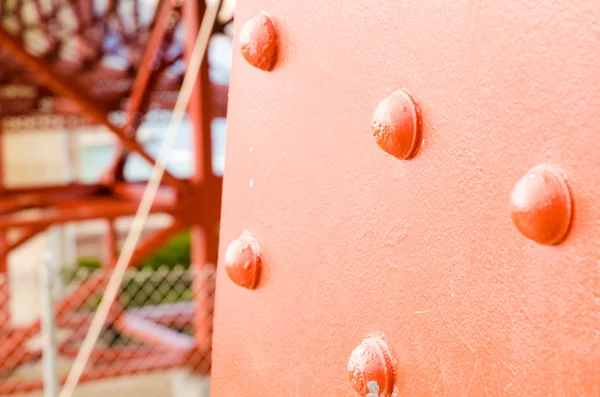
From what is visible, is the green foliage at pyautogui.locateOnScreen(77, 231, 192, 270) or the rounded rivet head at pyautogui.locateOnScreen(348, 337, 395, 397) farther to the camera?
the green foliage at pyautogui.locateOnScreen(77, 231, 192, 270)

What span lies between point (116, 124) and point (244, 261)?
14.2ft

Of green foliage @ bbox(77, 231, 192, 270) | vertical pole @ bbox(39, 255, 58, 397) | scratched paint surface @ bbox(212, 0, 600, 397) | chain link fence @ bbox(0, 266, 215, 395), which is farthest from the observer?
green foliage @ bbox(77, 231, 192, 270)

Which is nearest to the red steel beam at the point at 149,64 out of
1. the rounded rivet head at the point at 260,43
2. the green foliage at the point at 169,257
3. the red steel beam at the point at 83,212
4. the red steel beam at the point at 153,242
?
the red steel beam at the point at 83,212

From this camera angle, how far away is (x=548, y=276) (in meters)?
0.50

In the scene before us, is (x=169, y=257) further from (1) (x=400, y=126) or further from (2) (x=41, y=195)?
(1) (x=400, y=126)

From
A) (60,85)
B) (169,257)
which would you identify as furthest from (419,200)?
(169,257)

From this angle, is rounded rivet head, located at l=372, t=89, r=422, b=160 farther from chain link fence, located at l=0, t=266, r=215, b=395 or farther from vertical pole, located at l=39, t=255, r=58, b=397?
chain link fence, located at l=0, t=266, r=215, b=395

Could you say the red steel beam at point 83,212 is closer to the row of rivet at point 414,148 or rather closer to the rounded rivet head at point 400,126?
the row of rivet at point 414,148

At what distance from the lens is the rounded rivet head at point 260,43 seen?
779 mm

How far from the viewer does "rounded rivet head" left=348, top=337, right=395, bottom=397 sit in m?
0.65

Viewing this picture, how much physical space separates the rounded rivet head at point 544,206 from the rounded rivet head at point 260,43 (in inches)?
13.4

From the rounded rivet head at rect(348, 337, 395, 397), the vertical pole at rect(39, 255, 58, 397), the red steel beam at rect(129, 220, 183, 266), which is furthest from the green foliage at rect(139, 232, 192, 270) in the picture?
the rounded rivet head at rect(348, 337, 395, 397)

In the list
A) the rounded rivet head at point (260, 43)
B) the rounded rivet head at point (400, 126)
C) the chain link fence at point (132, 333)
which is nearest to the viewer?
the rounded rivet head at point (400, 126)

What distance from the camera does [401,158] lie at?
626 millimetres
